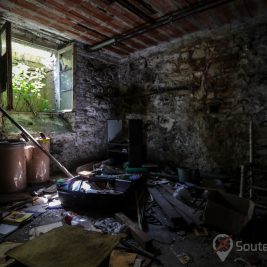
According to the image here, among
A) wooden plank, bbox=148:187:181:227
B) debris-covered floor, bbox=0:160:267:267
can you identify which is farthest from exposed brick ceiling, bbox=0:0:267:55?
wooden plank, bbox=148:187:181:227

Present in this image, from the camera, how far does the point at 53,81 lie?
5.59m

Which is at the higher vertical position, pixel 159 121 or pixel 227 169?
pixel 159 121

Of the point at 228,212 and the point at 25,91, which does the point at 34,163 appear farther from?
the point at 228,212

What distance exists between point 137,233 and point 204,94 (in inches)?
129

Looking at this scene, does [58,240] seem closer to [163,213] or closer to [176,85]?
[163,213]

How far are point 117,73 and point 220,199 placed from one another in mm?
4616

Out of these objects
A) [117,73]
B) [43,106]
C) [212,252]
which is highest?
[117,73]

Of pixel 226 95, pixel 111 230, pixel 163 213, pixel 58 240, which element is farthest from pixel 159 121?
pixel 58 240

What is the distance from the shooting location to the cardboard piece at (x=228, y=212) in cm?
234

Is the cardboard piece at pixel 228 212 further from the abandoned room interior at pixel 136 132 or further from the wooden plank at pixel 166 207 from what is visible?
the wooden plank at pixel 166 207

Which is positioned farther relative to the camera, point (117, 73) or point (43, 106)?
point (117, 73)

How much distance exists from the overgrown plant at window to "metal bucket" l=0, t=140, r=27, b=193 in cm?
148

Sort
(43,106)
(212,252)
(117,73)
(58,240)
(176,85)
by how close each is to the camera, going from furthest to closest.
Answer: (117,73) < (43,106) < (176,85) < (212,252) < (58,240)

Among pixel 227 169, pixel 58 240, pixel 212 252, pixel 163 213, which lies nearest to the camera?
pixel 58 240
